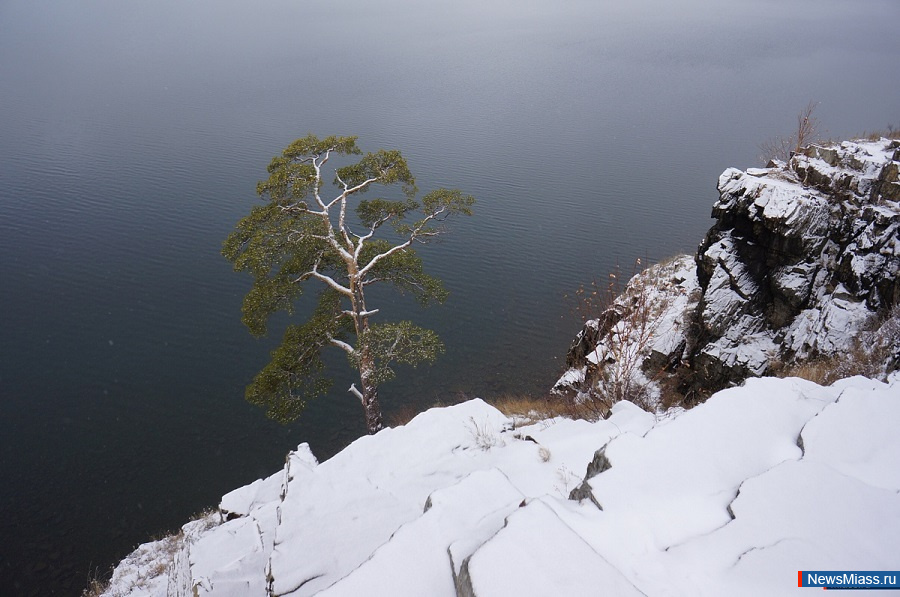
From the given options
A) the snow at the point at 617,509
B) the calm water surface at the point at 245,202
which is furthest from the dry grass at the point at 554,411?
the calm water surface at the point at 245,202

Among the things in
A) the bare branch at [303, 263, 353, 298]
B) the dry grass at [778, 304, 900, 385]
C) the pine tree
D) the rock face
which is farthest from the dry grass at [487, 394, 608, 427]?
the bare branch at [303, 263, 353, 298]

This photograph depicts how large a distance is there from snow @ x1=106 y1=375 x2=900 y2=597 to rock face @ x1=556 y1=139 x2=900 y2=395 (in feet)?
17.6

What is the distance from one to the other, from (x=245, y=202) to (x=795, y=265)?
109 feet

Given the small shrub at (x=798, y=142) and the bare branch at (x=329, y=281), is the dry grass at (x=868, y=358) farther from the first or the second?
the bare branch at (x=329, y=281)

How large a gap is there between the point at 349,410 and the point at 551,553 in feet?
60.7

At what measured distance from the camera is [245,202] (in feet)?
121

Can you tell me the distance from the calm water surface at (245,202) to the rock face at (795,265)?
358 inches

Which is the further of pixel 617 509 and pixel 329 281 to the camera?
pixel 329 281

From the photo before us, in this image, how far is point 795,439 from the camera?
683cm

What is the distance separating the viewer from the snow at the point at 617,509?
4.74 m

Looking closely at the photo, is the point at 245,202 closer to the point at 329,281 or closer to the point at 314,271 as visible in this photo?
the point at 329,281

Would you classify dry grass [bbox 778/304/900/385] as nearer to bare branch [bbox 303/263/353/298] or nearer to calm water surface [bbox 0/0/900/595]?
calm water surface [bbox 0/0/900/595]

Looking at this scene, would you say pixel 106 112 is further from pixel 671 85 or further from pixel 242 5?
pixel 242 5

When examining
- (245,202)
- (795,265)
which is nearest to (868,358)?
(795,265)
